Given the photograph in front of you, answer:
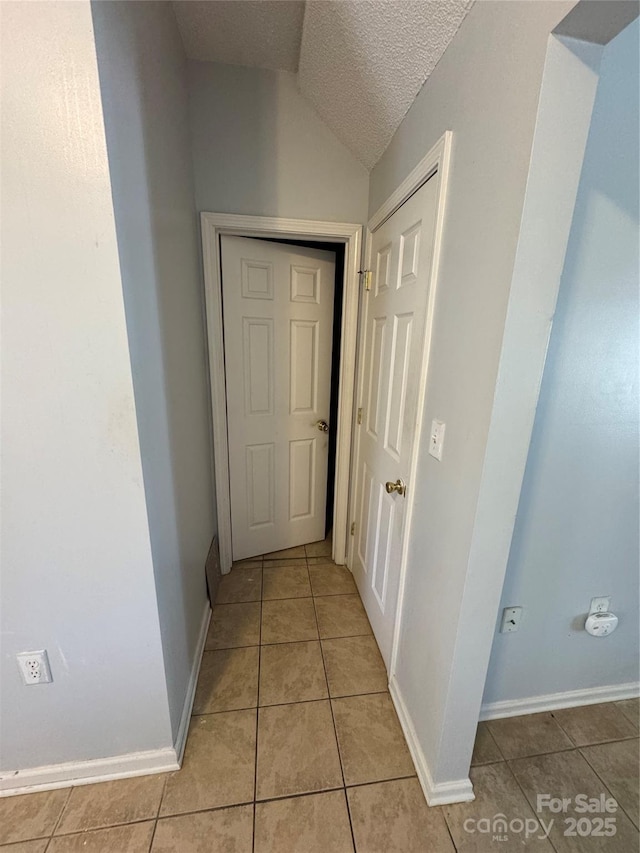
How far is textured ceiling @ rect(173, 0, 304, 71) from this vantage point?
3.99 feet

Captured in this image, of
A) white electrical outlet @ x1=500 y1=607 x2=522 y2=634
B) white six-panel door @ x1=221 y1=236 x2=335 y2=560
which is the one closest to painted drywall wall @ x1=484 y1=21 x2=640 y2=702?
white electrical outlet @ x1=500 y1=607 x2=522 y2=634

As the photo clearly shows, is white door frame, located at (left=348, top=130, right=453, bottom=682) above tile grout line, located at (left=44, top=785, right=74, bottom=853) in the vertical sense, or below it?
above

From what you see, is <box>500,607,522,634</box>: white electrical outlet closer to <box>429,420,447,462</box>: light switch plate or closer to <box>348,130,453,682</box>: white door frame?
<box>348,130,453,682</box>: white door frame

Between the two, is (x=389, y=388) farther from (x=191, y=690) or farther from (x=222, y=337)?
(x=191, y=690)

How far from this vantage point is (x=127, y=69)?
34.6 inches

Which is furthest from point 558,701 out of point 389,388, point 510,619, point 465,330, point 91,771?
point 91,771

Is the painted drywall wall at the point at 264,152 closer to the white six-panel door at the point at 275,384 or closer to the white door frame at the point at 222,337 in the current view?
the white door frame at the point at 222,337

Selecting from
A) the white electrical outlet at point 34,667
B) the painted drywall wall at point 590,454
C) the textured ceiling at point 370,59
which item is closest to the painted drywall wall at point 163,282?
the white electrical outlet at point 34,667

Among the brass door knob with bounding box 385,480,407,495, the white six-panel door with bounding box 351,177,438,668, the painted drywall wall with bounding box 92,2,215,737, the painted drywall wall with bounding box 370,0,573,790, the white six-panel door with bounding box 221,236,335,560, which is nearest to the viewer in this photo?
the painted drywall wall with bounding box 370,0,573,790

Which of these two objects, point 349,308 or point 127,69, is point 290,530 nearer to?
point 349,308

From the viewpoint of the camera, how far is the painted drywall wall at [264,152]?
5.05ft

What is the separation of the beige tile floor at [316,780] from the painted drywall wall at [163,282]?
20cm

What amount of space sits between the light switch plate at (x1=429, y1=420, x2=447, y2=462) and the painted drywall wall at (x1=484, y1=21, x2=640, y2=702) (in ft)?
0.90

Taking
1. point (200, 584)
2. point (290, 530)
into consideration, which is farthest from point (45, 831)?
point (290, 530)
